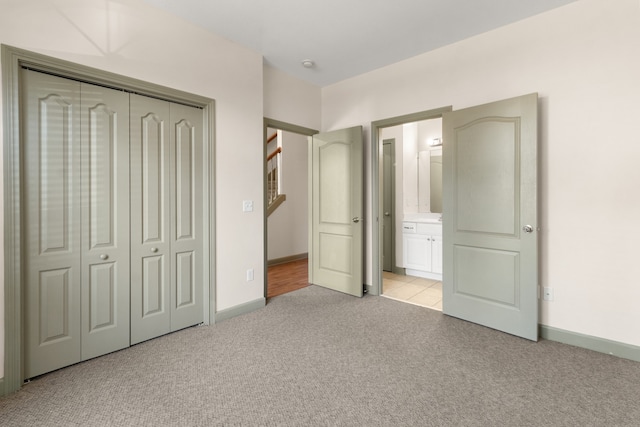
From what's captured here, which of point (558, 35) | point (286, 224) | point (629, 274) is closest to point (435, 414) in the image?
point (629, 274)

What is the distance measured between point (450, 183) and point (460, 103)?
85 cm

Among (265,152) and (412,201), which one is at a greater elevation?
(265,152)

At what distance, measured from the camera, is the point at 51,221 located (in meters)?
2.12

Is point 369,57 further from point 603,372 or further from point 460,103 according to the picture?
point 603,372

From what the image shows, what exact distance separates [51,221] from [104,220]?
1.02 feet

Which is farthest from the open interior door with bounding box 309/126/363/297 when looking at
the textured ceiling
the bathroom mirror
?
the bathroom mirror

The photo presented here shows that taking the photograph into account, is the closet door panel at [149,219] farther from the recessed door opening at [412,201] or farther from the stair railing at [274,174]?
the stair railing at [274,174]

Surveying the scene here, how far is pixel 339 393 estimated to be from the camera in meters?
1.90

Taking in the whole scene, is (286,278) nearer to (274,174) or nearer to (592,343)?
(274,174)

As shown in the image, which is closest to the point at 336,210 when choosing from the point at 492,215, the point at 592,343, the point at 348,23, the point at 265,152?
the point at 265,152

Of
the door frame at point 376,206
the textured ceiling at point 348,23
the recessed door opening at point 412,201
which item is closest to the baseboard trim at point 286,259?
the recessed door opening at point 412,201

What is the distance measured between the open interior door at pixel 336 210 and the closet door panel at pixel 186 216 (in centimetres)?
173

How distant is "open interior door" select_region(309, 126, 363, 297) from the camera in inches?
151

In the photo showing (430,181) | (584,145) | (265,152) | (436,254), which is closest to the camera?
(584,145)
